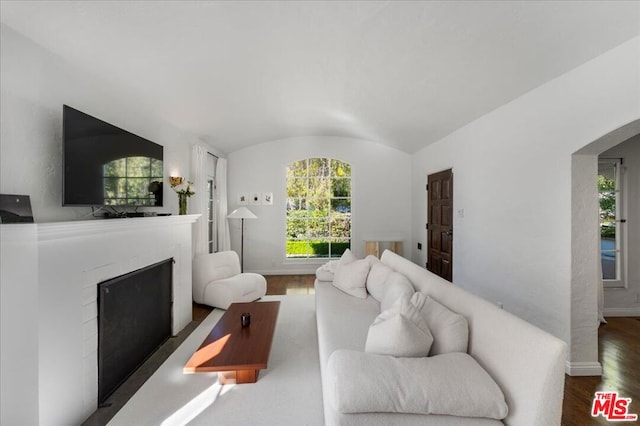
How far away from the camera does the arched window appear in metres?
6.27

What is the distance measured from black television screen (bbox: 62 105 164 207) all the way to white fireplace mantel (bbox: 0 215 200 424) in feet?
Answer: 0.82

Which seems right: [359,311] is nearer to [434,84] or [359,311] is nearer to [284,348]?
[284,348]

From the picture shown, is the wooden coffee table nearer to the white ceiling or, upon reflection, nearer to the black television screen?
the black television screen

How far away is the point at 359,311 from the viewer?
2607 millimetres

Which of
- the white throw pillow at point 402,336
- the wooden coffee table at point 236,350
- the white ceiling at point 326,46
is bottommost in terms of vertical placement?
the wooden coffee table at point 236,350

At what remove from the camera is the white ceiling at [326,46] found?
5.94 ft

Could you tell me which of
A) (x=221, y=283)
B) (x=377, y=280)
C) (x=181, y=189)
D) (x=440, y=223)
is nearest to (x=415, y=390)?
(x=377, y=280)

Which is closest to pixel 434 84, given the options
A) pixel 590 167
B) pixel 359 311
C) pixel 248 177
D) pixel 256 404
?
pixel 590 167

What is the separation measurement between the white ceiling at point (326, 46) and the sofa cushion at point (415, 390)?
85.1 inches

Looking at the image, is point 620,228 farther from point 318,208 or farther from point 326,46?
point 318,208

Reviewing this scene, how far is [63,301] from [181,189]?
2.14 m

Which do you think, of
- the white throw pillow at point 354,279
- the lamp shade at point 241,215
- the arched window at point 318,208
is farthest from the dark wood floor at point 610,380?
the lamp shade at point 241,215

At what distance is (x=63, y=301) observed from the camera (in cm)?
177

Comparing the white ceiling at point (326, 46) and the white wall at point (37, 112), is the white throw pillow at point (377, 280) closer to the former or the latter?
the white ceiling at point (326, 46)
